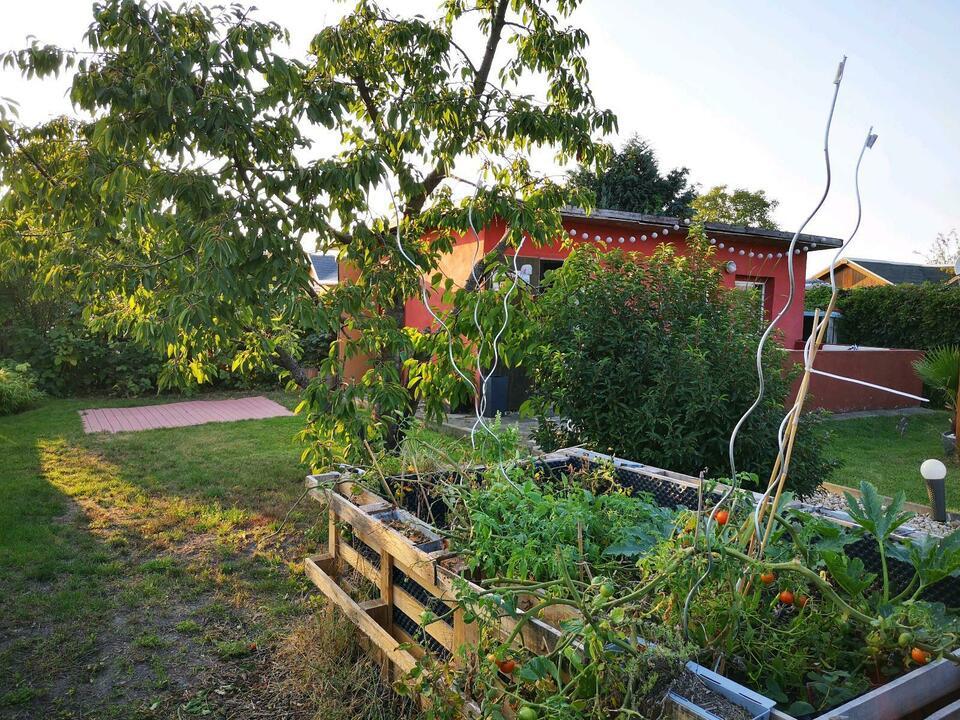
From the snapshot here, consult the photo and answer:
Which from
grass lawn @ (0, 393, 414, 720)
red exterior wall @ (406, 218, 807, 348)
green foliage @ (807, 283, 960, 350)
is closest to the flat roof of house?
red exterior wall @ (406, 218, 807, 348)

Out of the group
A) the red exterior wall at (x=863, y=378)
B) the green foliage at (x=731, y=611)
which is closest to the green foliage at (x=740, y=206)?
the red exterior wall at (x=863, y=378)

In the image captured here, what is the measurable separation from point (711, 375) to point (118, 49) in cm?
358

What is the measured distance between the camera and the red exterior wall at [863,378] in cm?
1021

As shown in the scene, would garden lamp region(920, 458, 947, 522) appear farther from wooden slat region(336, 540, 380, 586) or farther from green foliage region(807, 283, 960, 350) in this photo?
green foliage region(807, 283, 960, 350)

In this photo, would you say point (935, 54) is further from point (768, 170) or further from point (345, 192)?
point (345, 192)

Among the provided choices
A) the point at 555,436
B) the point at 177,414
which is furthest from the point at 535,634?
the point at 177,414

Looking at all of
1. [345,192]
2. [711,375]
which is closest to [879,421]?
[711,375]

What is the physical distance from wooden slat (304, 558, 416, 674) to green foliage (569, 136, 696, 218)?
17542 millimetres

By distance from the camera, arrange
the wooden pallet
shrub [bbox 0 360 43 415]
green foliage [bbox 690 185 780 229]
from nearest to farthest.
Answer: the wooden pallet < shrub [bbox 0 360 43 415] < green foliage [bbox 690 185 780 229]

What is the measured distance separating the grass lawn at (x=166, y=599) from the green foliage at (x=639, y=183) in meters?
15.2

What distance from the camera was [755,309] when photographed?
13.8ft

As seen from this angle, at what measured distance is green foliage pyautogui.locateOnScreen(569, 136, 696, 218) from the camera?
62.8 feet

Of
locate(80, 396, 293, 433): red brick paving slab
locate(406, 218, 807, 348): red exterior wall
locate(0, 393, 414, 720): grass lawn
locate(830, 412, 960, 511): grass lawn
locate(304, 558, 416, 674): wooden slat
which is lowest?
locate(830, 412, 960, 511): grass lawn

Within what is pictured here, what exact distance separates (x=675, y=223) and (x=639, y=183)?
34.0 feet
